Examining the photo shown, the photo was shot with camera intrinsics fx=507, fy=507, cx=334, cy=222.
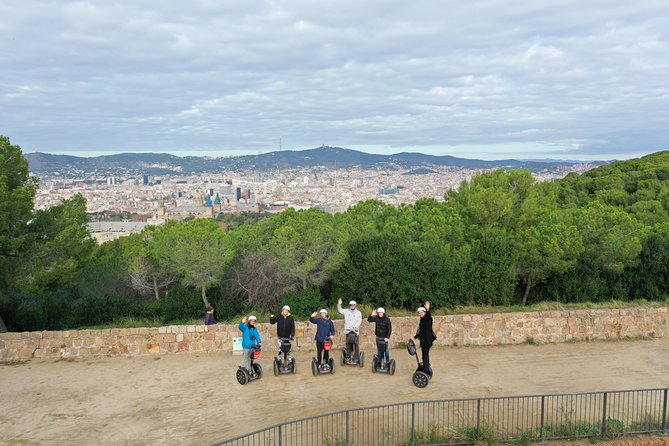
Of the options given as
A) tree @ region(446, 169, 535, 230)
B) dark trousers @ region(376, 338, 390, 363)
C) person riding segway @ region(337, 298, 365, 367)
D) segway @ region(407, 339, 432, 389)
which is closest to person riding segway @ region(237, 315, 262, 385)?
person riding segway @ region(337, 298, 365, 367)

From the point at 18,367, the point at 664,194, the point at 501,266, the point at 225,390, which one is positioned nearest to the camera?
the point at 225,390

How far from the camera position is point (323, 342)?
32.9 feet

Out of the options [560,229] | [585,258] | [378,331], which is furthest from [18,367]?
[585,258]

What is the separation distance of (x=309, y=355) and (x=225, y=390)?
2493mm

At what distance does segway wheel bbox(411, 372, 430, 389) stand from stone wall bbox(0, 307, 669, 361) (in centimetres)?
241

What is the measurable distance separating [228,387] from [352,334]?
2650 millimetres

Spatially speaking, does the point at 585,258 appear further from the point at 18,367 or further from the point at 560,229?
the point at 18,367

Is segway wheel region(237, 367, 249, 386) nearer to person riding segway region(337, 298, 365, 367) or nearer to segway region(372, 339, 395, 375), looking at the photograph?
person riding segway region(337, 298, 365, 367)

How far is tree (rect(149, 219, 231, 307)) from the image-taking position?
733 inches

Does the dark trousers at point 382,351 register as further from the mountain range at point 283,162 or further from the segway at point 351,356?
the mountain range at point 283,162

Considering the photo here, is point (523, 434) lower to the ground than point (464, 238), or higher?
lower

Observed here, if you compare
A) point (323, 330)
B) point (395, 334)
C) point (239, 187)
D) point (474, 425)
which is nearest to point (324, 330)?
point (323, 330)

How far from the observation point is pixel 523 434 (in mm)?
7609

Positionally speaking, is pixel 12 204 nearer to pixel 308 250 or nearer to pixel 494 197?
pixel 308 250
